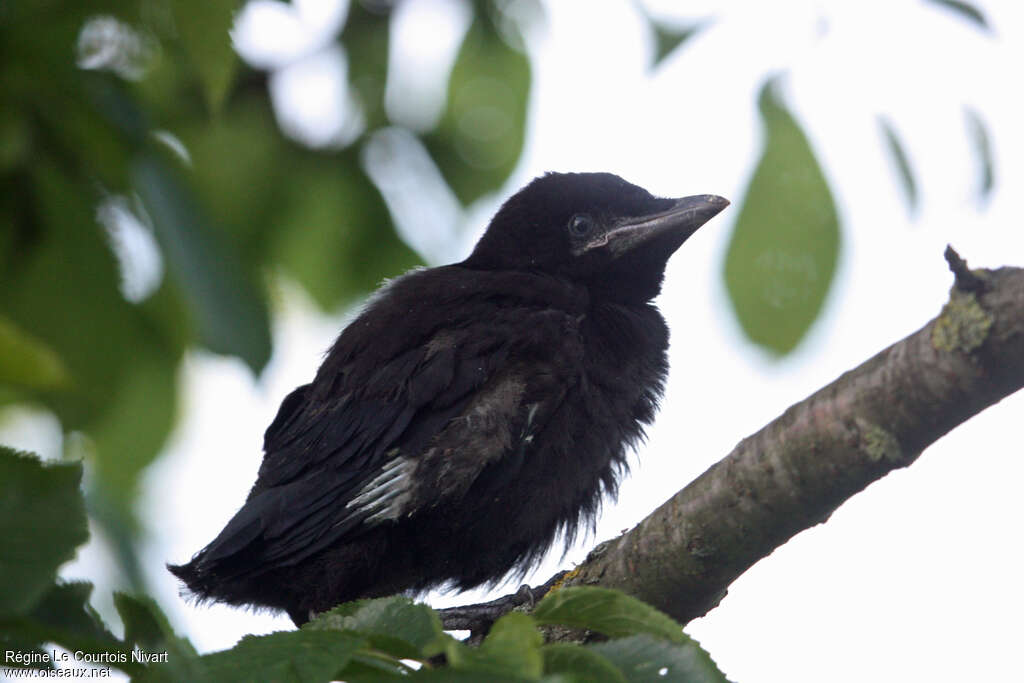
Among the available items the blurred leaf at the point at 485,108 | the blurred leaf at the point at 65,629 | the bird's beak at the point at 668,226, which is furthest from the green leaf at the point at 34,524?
the bird's beak at the point at 668,226

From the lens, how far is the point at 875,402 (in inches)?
87.3

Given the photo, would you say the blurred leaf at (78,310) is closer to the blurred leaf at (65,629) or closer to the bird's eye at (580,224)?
the blurred leaf at (65,629)

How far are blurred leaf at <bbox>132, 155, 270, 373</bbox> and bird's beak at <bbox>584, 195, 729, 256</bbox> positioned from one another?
2.31m

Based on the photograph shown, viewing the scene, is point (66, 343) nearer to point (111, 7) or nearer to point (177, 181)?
point (177, 181)

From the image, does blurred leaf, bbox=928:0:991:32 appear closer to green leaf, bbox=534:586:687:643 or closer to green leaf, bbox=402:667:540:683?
green leaf, bbox=534:586:687:643

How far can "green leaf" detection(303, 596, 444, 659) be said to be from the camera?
5.50 feet

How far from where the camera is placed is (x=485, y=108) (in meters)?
4.11

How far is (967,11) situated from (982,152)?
415 mm

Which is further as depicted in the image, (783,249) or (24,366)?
(783,249)

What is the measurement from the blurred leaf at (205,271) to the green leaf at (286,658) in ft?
3.57

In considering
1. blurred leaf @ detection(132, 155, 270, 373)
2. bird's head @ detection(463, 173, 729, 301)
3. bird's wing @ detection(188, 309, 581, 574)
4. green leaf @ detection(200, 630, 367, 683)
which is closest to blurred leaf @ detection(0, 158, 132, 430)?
blurred leaf @ detection(132, 155, 270, 373)

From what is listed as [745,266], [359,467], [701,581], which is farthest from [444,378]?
[701,581]

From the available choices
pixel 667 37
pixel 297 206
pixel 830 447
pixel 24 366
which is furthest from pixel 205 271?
pixel 297 206

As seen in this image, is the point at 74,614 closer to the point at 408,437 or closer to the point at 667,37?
the point at 408,437
